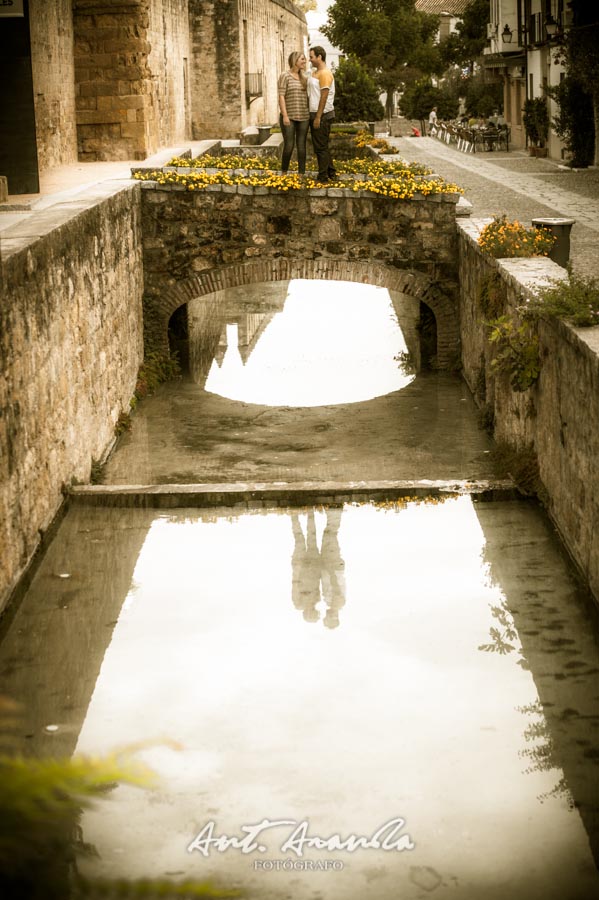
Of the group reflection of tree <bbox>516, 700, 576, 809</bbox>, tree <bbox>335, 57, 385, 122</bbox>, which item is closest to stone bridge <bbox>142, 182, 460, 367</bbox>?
reflection of tree <bbox>516, 700, 576, 809</bbox>

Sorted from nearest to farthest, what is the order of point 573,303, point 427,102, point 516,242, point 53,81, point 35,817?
point 35,817 < point 573,303 < point 516,242 < point 53,81 < point 427,102

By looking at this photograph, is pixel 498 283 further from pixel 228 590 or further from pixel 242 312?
pixel 242 312

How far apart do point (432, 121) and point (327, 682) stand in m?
43.8

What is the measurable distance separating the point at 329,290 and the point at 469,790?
56.6ft

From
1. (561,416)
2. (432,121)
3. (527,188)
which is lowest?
(561,416)

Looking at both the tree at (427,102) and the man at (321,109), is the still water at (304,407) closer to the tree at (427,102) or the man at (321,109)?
the man at (321,109)

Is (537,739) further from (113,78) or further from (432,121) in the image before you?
(432,121)

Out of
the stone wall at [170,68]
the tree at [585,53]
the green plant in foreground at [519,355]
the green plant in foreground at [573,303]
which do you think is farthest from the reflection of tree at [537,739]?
the tree at [585,53]

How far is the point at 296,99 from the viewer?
14.6 m

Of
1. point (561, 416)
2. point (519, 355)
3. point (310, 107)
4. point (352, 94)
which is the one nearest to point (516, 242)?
point (519, 355)

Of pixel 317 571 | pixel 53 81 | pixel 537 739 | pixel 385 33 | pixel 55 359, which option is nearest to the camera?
pixel 537 739

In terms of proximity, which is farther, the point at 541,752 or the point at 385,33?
the point at 385,33

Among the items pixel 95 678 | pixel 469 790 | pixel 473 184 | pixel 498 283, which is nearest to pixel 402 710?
pixel 469 790

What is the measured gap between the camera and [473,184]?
23.2m
